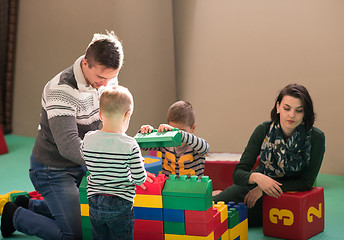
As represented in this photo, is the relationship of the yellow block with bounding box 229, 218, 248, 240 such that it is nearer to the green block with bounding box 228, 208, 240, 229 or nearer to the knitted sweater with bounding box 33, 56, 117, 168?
the green block with bounding box 228, 208, 240, 229

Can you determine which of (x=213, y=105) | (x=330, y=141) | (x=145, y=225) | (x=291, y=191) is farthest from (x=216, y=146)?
(x=145, y=225)

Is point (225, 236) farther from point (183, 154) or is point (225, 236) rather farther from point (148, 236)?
point (183, 154)

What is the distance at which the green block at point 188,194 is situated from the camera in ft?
6.34

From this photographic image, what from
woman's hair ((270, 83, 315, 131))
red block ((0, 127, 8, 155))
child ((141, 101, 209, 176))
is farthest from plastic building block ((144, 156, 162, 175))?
red block ((0, 127, 8, 155))

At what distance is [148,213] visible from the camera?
2.04 m

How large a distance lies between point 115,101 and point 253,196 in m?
1.04

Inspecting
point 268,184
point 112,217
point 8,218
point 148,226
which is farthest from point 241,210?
point 8,218

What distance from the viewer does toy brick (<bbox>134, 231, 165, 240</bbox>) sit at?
6.68 ft

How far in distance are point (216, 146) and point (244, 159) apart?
1.45m

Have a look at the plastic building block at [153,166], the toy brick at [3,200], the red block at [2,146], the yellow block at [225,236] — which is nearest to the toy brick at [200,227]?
the yellow block at [225,236]

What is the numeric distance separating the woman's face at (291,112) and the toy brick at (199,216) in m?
0.72

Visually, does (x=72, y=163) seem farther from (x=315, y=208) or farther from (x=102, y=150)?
(x=315, y=208)

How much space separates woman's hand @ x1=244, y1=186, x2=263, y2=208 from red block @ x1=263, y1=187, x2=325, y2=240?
45 mm

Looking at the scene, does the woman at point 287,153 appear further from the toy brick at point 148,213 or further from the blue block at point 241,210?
the toy brick at point 148,213
